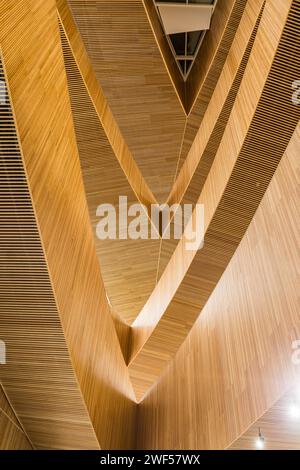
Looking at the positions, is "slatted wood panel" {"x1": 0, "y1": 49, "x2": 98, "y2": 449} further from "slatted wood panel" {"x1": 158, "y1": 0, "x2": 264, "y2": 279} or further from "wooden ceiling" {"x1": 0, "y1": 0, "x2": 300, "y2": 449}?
"slatted wood panel" {"x1": 158, "y1": 0, "x2": 264, "y2": 279}

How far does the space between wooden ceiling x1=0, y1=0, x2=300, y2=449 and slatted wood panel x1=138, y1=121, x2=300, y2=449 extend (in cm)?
41

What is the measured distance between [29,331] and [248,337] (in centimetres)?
201

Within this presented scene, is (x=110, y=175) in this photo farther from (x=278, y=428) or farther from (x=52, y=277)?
(x=278, y=428)

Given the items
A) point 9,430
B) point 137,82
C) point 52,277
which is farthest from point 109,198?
point 52,277

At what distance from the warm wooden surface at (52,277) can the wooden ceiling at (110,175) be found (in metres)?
0.02

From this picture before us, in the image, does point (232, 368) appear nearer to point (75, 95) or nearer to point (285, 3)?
point (285, 3)

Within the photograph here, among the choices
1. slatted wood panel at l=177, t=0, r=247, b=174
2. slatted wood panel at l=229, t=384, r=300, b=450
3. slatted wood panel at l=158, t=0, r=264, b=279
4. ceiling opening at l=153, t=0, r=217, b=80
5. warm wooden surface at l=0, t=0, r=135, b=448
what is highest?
ceiling opening at l=153, t=0, r=217, b=80

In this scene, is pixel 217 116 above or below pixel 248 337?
above

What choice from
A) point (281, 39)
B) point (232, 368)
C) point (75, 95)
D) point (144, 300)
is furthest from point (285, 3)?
point (144, 300)

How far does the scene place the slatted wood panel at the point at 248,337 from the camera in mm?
3039

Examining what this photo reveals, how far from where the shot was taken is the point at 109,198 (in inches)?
289

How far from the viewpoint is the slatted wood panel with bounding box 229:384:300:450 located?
9.33ft

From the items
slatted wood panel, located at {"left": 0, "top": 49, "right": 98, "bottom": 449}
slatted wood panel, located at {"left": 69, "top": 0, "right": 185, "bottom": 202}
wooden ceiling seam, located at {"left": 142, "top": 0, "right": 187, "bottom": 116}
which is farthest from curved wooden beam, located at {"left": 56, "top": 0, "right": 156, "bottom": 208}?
slatted wood panel, located at {"left": 0, "top": 49, "right": 98, "bottom": 449}

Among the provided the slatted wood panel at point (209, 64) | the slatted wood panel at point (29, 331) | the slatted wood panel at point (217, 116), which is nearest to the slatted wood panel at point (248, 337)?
the slatted wood panel at point (29, 331)
